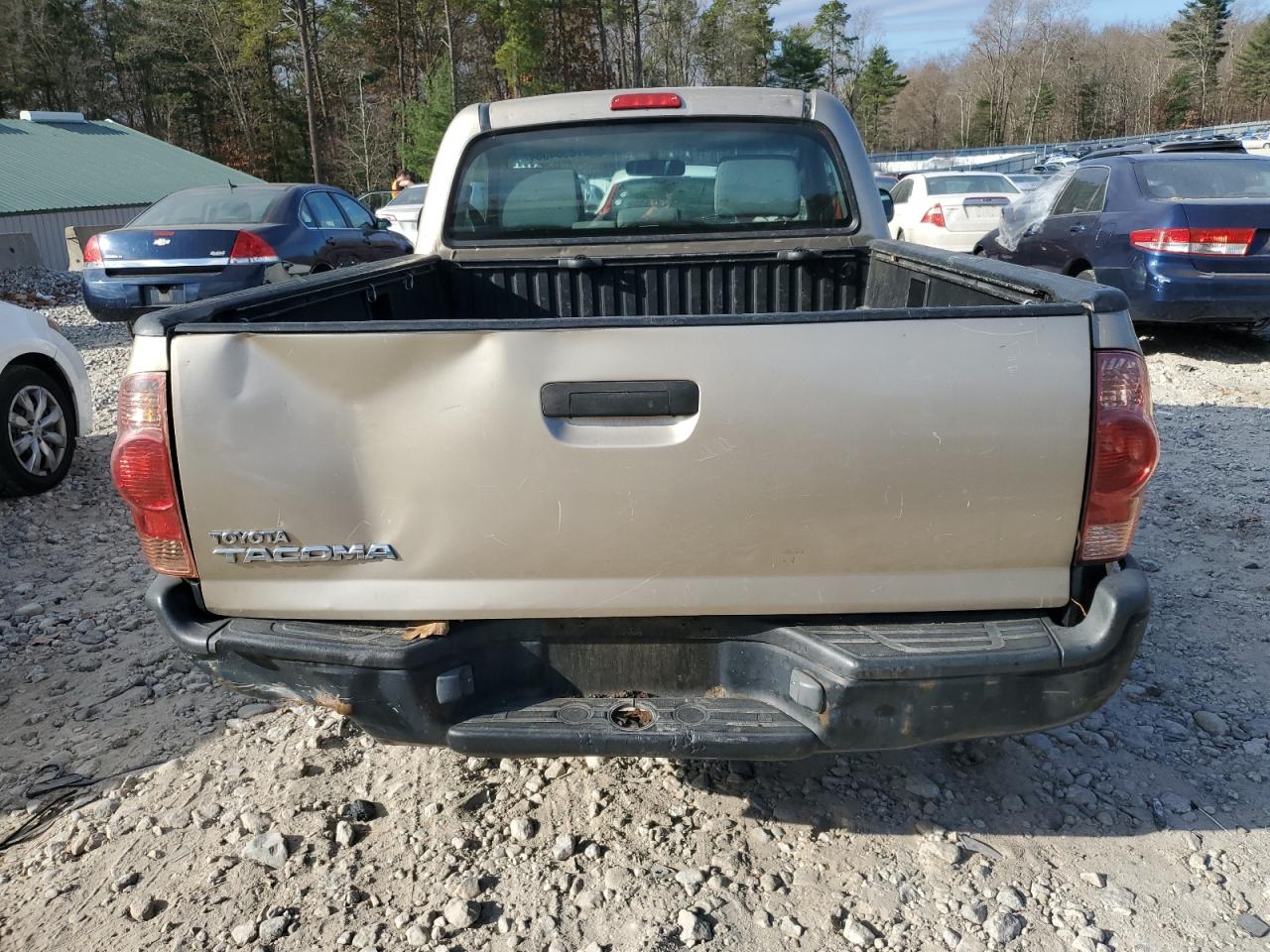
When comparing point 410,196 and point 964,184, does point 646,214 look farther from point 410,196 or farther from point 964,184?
point 410,196

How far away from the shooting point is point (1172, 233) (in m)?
7.54

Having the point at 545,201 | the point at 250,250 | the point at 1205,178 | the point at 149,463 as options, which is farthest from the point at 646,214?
the point at 250,250

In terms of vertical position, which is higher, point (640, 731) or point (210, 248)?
point (210, 248)

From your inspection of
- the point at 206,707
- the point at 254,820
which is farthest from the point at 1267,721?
the point at 206,707

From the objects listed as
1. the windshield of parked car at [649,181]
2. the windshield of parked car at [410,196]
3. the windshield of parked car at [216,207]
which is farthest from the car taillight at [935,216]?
the windshield of parked car at [410,196]

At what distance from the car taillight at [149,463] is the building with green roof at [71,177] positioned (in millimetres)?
18991

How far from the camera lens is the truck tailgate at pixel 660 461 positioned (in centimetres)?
199

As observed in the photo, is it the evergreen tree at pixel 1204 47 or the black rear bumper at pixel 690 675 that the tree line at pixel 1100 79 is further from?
the black rear bumper at pixel 690 675

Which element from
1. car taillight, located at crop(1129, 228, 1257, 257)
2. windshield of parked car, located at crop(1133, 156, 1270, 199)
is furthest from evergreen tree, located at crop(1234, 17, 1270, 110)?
car taillight, located at crop(1129, 228, 1257, 257)

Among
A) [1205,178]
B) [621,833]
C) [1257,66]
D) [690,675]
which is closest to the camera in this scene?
[690,675]

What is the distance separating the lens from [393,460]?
2066mm

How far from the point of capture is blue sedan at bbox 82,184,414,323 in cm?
936

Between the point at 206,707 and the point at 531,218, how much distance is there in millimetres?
2293

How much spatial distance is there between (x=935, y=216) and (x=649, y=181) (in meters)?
11.2
